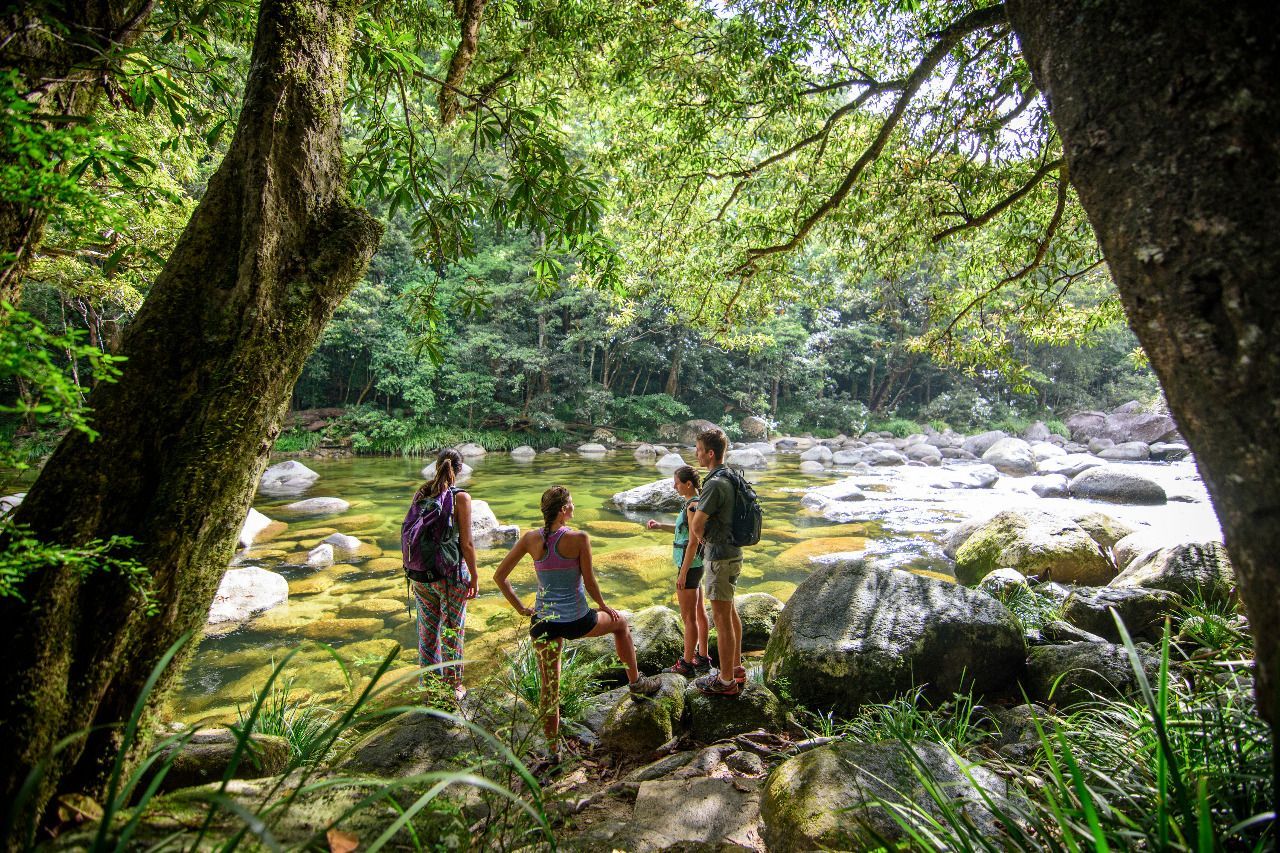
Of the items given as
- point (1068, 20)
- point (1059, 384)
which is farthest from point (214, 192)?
point (1059, 384)

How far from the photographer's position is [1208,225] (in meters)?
0.98

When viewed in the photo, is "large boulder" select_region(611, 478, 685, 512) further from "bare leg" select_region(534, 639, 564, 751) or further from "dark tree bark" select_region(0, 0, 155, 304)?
"dark tree bark" select_region(0, 0, 155, 304)

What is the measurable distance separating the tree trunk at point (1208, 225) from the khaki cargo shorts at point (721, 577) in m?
2.88

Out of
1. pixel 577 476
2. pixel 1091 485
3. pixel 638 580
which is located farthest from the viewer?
pixel 577 476

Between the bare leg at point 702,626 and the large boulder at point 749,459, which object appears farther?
the large boulder at point 749,459

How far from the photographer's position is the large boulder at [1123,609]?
4.48m

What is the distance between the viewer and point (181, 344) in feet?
5.40

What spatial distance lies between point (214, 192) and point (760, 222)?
4.67 m

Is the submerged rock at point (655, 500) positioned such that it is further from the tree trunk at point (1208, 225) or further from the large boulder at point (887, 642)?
the tree trunk at point (1208, 225)

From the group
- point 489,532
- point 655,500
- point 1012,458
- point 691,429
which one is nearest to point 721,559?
point 489,532

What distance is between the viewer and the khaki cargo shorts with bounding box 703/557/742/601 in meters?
3.74

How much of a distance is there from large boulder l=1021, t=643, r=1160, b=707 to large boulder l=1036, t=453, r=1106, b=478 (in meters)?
12.7

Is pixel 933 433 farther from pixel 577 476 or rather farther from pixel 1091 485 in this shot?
pixel 577 476

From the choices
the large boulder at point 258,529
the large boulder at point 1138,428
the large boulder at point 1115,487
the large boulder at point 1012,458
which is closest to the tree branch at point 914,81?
the large boulder at point 258,529
